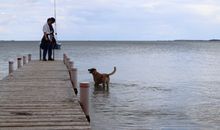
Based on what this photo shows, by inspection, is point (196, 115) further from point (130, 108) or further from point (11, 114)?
point (11, 114)

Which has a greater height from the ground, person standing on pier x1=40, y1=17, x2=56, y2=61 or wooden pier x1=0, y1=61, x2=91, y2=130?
A: person standing on pier x1=40, y1=17, x2=56, y2=61

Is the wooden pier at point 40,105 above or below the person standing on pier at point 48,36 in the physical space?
below

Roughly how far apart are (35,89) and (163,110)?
552cm

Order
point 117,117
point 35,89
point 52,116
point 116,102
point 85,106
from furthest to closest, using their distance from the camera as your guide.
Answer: point 116,102, point 117,117, point 35,89, point 85,106, point 52,116

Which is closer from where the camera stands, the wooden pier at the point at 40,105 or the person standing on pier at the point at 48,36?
the wooden pier at the point at 40,105

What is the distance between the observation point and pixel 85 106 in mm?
11320

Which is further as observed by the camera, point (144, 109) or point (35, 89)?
point (144, 109)

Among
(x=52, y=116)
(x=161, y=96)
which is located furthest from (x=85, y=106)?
(x=161, y=96)

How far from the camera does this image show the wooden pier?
878 centimetres

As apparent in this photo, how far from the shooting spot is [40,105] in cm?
1087

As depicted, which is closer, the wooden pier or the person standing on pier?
the wooden pier

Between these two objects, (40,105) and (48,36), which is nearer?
(40,105)

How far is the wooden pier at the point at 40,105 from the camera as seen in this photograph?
8780mm

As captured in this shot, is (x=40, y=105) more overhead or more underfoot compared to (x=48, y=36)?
more underfoot
